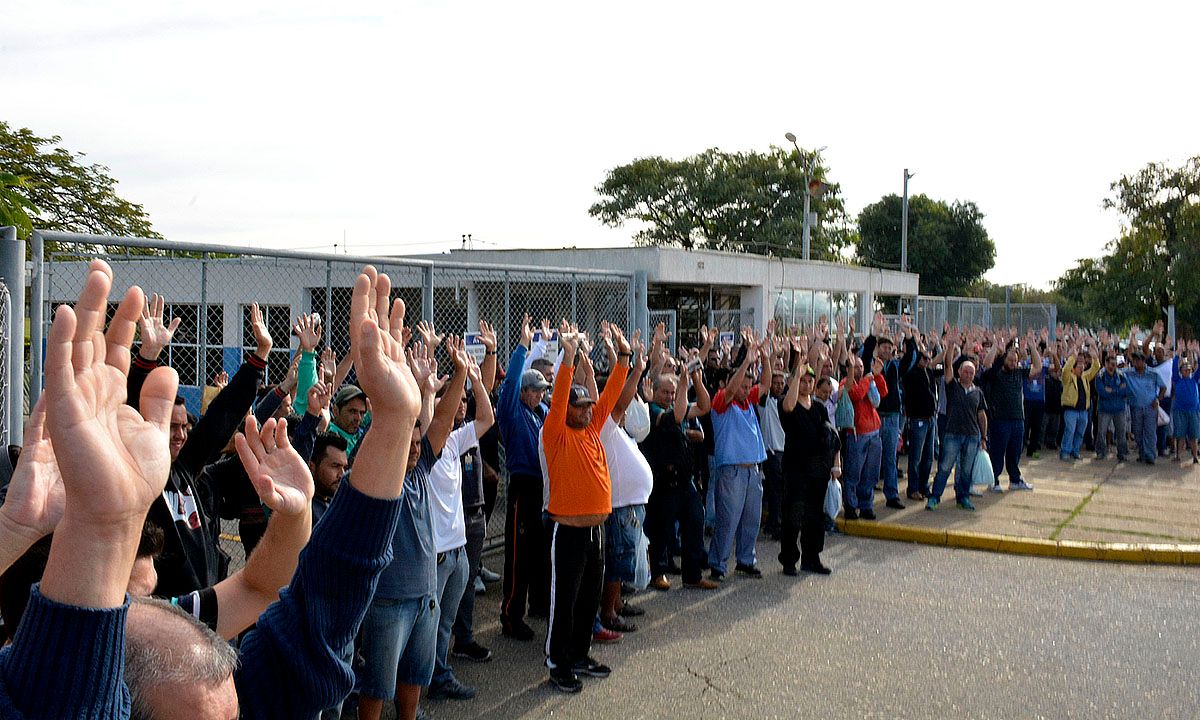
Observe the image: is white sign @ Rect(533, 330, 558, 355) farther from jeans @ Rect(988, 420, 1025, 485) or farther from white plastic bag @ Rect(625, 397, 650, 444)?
jeans @ Rect(988, 420, 1025, 485)

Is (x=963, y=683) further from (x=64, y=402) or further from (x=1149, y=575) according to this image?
(x=64, y=402)

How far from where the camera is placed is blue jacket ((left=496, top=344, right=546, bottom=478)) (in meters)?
7.32

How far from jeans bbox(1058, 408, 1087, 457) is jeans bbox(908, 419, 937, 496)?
5052 millimetres

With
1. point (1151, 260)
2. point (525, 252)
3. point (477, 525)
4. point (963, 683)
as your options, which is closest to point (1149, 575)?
point (963, 683)

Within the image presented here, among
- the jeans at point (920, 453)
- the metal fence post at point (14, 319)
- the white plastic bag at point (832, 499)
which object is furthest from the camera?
the jeans at point (920, 453)

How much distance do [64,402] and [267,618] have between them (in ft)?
2.82

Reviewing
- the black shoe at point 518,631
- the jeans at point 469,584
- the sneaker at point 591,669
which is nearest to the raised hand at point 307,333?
the jeans at point 469,584

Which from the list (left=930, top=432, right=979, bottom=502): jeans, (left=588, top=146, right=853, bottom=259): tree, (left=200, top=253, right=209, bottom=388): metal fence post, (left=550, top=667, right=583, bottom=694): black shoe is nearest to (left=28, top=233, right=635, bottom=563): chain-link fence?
(left=200, top=253, right=209, bottom=388): metal fence post

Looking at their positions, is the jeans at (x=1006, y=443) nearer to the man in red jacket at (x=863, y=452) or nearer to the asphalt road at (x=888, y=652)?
the man in red jacket at (x=863, y=452)

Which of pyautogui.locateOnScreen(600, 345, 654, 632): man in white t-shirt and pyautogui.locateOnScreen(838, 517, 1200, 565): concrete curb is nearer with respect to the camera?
pyautogui.locateOnScreen(600, 345, 654, 632): man in white t-shirt

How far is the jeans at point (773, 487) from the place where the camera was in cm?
984

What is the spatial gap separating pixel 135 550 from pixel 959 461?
466 inches

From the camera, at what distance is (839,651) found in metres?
6.95

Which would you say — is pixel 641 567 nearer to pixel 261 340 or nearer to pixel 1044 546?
pixel 261 340
